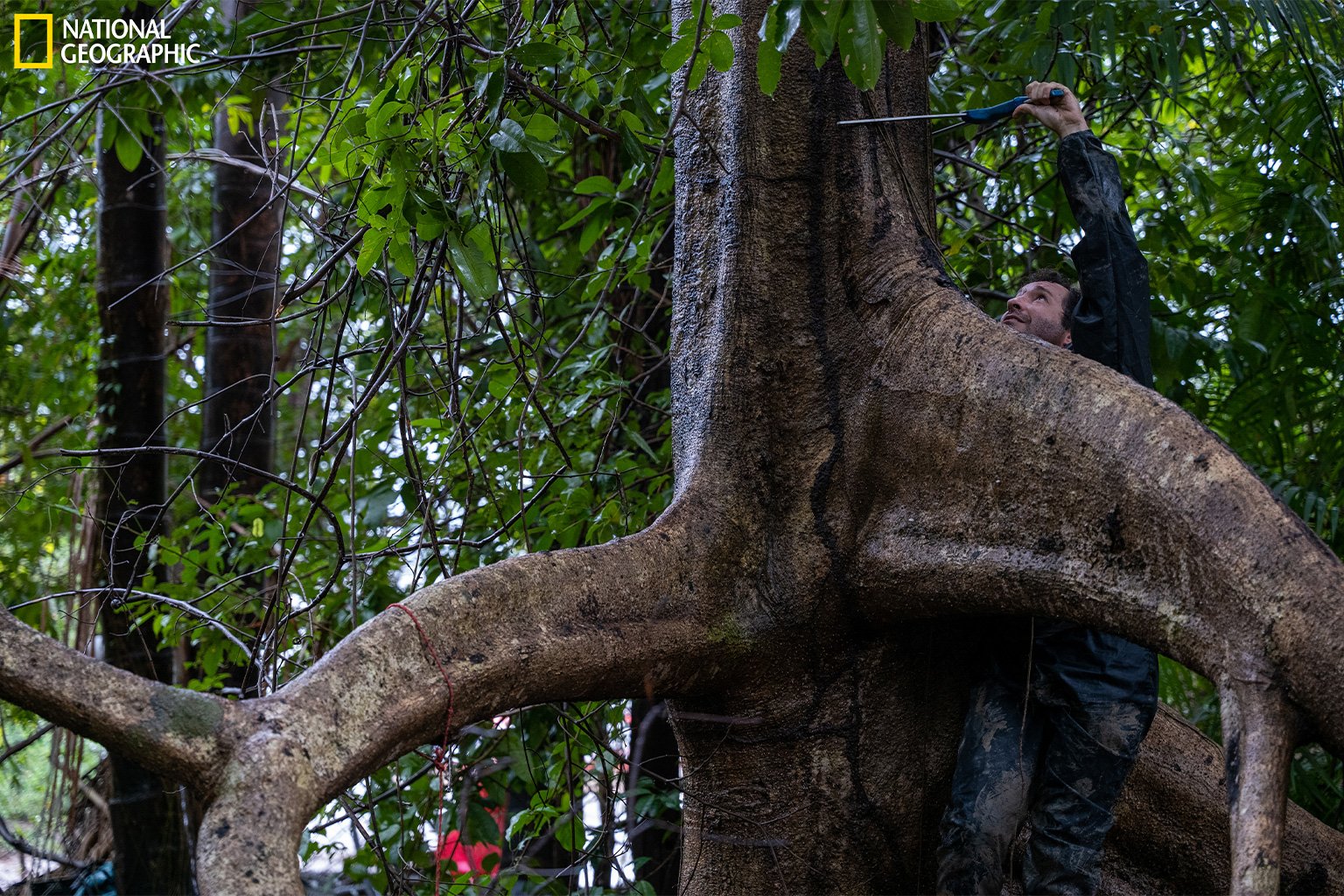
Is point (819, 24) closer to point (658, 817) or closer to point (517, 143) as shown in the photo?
point (517, 143)

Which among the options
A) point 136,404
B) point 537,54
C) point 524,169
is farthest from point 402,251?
point 136,404

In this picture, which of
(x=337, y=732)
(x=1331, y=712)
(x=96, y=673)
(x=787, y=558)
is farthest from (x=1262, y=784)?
(x=96, y=673)

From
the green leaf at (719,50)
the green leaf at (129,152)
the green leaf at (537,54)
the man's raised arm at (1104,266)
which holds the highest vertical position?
the green leaf at (129,152)

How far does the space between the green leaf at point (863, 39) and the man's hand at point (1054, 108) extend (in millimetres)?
816

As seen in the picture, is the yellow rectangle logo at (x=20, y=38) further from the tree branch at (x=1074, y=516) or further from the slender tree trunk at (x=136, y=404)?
the tree branch at (x=1074, y=516)

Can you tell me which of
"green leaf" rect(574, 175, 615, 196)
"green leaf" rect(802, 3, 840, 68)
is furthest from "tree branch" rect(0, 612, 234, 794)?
"green leaf" rect(574, 175, 615, 196)

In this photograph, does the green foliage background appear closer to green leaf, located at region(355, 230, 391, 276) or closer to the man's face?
green leaf, located at region(355, 230, 391, 276)

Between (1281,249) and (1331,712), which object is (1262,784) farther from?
(1281,249)

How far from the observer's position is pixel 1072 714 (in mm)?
2742

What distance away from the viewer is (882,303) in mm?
2855

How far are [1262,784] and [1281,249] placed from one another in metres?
2.98

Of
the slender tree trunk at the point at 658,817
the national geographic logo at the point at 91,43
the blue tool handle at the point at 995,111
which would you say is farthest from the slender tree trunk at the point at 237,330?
the blue tool handle at the point at 995,111

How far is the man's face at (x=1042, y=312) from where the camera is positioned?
10.2 feet

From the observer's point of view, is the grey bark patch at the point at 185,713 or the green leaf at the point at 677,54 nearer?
the grey bark patch at the point at 185,713
